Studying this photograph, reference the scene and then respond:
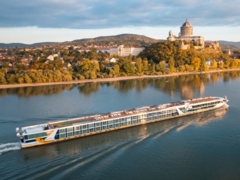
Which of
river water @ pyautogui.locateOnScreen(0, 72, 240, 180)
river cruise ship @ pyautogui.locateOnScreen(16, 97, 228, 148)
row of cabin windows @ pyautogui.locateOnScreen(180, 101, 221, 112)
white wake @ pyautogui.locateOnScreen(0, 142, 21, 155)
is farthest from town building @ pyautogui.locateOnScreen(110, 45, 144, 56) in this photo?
white wake @ pyautogui.locateOnScreen(0, 142, 21, 155)

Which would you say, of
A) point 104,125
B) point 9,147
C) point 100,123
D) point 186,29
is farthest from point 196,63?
point 9,147

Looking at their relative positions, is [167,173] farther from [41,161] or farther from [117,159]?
[41,161]

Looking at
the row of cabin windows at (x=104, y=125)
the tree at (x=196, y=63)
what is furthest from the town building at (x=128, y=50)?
the row of cabin windows at (x=104, y=125)

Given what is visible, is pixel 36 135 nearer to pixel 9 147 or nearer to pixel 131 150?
pixel 9 147

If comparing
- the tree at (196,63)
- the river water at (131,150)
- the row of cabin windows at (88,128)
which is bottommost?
the river water at (131,150)

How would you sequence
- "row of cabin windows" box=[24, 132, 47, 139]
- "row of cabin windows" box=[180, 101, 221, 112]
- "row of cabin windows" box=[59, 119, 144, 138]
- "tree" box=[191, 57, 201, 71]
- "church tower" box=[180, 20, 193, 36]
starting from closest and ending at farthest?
1. "row of cabin windows" box=[24, 132, 47, 139]
2. "row of cabin windows" box=[59, 119, 144, 138]
3. "row of cabin windows" box=[180, 101, 221, 112]
4. "tree" box=[191, 57, 201, 71]
5. "church tower" box=[180, 20, 193, 36]

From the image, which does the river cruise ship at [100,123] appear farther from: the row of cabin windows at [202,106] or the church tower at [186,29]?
the church tower at [186,29]

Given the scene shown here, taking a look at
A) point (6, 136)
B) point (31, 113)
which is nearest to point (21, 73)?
point (31, 113)

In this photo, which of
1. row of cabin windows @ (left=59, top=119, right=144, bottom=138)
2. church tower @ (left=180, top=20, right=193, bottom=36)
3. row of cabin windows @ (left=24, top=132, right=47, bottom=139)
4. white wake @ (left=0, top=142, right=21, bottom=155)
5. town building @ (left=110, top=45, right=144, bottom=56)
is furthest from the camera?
church tower @ (left=180, top=20, right=193, bottom=36)

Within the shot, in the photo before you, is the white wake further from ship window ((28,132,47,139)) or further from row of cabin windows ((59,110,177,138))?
row of cabin windows ((59,110,177,138))
